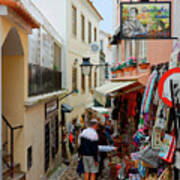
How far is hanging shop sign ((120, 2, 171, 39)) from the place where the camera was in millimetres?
6113

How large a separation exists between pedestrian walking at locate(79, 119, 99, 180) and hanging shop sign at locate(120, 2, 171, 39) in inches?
137

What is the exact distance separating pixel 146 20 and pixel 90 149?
400cm

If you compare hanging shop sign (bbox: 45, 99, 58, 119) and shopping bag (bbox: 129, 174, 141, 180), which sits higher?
hanging shop sign (bbox: 45, 99, 58, 119)

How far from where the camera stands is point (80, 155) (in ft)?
29.4

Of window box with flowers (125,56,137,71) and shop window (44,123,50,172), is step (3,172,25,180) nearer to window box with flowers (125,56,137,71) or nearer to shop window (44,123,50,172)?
shop window (44,123,50,172)

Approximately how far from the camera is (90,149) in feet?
28.7

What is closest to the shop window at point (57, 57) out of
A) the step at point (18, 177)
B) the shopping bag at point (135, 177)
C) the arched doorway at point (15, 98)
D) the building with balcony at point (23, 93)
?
the building with balcony at point (23, 93)

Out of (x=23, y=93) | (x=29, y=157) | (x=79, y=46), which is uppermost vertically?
(x=79, y=46)

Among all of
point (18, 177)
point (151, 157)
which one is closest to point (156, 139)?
point (151, 157)

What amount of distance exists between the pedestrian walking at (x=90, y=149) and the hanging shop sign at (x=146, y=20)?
348 cm

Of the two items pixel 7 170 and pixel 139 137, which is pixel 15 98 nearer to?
pixel 7 170

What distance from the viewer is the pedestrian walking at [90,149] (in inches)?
344

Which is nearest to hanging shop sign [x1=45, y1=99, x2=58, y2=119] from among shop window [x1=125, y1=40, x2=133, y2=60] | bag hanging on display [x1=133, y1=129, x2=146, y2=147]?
shop window [x1=125, y1=40, x2=133, y2=60]

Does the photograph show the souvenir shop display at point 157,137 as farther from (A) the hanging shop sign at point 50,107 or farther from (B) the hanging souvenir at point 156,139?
(A) the hanging shop sign at point 50,107
